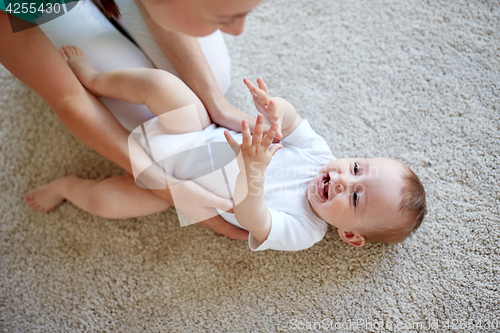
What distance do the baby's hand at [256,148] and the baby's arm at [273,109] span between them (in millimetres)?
64

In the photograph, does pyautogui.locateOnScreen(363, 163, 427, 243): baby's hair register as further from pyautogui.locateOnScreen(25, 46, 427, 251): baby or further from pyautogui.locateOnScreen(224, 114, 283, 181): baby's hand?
pyautogui.locateOnScreen(224, 114, 283, 181): baby's hand

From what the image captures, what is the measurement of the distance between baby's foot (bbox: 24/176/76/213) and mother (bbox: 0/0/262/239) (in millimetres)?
237

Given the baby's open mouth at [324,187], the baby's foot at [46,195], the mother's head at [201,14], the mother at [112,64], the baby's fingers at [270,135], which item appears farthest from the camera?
the baby's foot at [46,195]

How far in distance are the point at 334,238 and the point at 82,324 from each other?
77 cm

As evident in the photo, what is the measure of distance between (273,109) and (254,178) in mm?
199

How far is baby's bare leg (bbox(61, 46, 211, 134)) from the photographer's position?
2.76 ft

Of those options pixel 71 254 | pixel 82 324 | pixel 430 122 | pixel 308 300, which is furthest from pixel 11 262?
pixel 430 122

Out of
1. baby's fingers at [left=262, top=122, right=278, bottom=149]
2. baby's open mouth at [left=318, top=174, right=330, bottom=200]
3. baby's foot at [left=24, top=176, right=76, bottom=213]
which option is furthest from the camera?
baby's foot at [left=24, top=176, right=76, bottom=213]

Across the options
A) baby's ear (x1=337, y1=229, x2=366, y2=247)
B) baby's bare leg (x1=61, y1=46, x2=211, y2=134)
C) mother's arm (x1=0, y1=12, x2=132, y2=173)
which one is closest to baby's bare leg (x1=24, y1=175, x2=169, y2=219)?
mother's arm (x1=0, y1=12, x2=132, y2=173)

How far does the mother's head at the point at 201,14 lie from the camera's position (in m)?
0.49

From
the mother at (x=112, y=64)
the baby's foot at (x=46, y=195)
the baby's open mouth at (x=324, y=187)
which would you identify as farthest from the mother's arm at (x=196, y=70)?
the baby's foot at (x=46, y=195)

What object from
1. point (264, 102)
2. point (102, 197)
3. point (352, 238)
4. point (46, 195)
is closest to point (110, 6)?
point (264, 102)

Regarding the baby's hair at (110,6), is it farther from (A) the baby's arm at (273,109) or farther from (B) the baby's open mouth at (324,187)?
(B) the baby's open mouth at (324,187)

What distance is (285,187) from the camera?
908 millimetres
